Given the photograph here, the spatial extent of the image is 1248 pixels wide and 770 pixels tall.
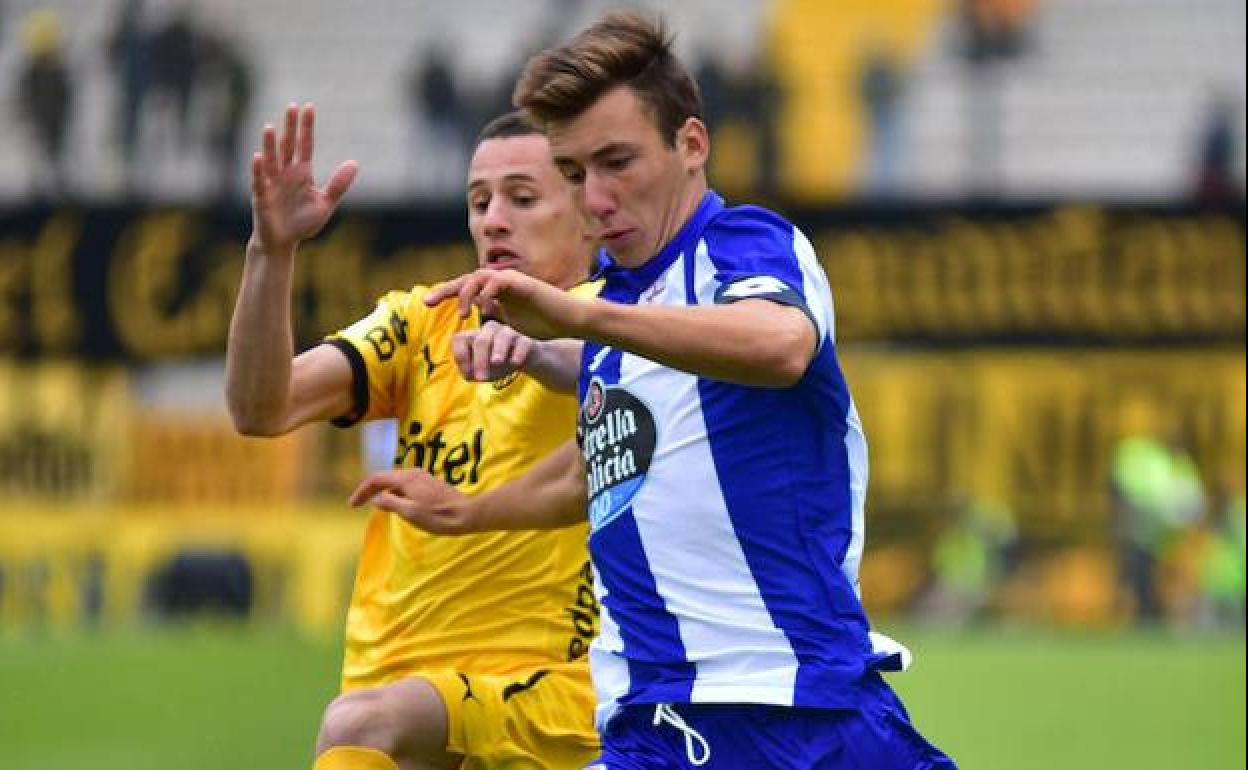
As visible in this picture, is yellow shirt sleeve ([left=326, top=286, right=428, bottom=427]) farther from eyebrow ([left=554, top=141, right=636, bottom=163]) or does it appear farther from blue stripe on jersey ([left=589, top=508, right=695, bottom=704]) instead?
eyebrow ([left=554, top=141, right=636, bottom=163])

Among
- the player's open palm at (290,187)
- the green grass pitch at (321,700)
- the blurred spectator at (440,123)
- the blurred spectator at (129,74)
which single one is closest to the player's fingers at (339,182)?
the player's open palm at (290,187)

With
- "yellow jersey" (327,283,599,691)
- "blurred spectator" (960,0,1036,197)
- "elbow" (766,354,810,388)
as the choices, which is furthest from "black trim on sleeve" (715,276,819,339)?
"blurred spectator" (960,0,1036,197)

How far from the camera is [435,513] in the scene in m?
4.96

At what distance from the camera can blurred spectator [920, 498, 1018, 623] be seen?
67.0ft

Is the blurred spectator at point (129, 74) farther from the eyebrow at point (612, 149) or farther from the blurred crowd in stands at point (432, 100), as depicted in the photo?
the eyebrow at point (612, 149)

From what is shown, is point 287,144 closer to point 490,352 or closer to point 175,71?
point 490,352

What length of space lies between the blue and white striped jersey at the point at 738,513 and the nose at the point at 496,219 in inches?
45.0

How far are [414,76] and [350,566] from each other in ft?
16.4

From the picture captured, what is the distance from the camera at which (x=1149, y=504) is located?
2041 cm

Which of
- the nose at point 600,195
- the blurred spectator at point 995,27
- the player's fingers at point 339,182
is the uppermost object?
the blurred spectator at point 995,27

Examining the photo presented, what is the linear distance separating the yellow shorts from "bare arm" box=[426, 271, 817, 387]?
4.83 ft

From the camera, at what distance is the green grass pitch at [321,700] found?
37.1 ft

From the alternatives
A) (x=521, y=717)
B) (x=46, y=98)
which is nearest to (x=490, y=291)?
(x=521, y=717)

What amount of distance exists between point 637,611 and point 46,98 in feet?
60.3
